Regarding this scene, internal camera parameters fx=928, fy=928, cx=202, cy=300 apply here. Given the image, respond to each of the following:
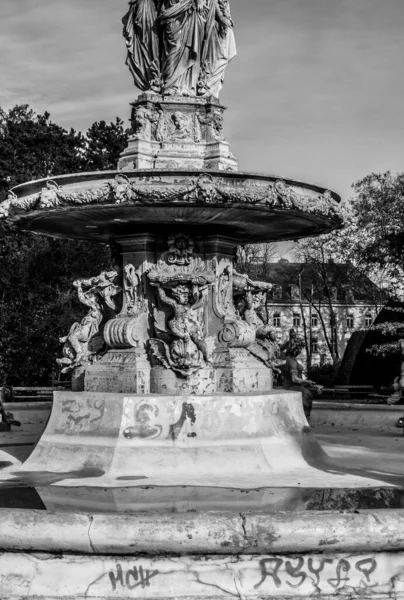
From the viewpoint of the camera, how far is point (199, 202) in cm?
923

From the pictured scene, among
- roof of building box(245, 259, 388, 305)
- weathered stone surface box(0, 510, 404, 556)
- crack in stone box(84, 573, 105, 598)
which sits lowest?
crack in stone box(84, 573, 105, 598)

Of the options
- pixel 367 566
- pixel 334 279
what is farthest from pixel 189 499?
pixel 334 279

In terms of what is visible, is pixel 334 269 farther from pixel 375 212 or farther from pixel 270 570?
pixel 270 570

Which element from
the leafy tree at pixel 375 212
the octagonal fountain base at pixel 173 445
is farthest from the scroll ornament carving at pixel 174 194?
the leafy tree at pixel 375 212

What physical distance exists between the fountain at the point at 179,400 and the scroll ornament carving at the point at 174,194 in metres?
0.02

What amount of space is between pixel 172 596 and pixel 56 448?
418cm

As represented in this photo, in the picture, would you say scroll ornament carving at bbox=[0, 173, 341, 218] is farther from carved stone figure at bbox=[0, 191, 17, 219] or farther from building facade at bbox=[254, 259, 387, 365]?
building facade at bbox=[254, 259, 387, 365]

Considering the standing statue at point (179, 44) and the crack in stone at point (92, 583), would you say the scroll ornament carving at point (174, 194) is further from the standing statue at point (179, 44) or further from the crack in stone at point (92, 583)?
the crack in stone at point (92, 583)


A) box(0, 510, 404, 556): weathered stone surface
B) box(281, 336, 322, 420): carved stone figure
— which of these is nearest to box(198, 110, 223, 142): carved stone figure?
box(281, 336, 322, 420): carved stone figure

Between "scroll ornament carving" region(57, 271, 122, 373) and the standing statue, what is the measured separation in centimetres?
240

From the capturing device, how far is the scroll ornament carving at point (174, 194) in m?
9.16

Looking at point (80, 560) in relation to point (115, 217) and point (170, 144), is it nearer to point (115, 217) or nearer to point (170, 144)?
point (115, 217)

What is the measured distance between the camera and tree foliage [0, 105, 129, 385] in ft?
114

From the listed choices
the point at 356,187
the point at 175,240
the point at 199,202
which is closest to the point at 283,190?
the point at 199,202
